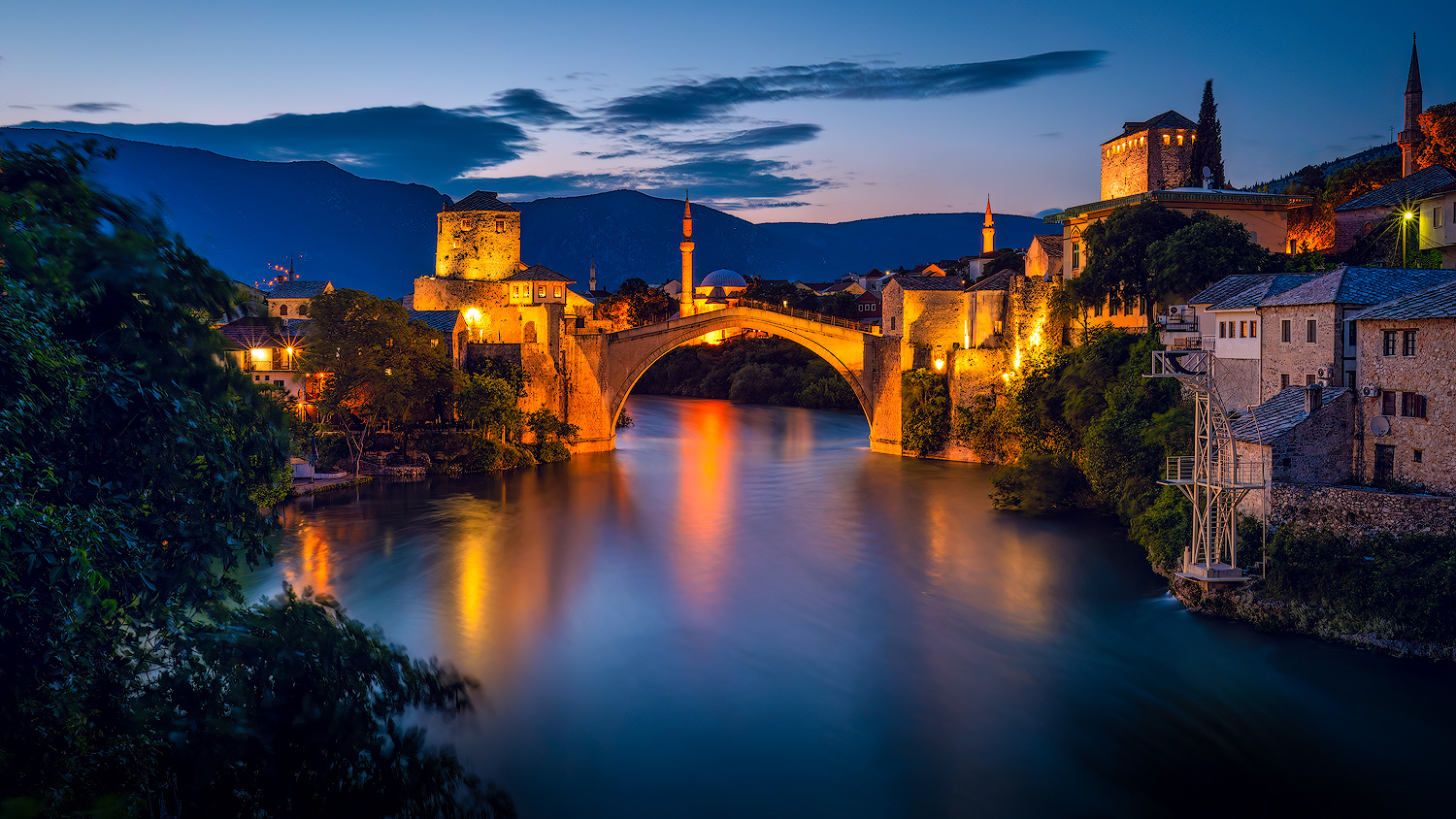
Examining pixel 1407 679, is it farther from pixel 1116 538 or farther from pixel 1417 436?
pixel 1116 538

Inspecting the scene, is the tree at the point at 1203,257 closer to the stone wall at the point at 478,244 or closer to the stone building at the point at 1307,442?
the stone building at the point at 1307,442

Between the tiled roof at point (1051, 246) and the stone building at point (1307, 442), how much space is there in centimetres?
1648

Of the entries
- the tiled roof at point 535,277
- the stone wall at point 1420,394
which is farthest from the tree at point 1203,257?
the tiled roof at point 535,277

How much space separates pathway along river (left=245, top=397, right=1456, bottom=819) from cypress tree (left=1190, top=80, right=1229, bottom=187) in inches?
561

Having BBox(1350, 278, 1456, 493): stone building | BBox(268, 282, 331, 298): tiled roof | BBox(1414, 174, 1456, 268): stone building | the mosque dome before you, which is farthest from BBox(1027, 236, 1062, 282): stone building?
the mosque dome

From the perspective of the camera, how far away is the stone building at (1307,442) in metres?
14.0

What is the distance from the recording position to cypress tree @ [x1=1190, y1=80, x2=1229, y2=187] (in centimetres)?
3016

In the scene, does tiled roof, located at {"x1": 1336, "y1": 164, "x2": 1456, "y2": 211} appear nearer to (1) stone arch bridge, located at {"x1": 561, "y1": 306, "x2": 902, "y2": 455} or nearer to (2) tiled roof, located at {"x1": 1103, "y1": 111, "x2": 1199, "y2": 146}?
(2) tiled roof, located at {"x1": 1103, "y1": 111, "x2": 1199, "y2": 146}

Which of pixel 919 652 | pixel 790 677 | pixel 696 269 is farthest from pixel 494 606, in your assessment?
pixel 696 269

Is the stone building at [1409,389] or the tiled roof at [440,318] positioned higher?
the tiled roof at [440,318]

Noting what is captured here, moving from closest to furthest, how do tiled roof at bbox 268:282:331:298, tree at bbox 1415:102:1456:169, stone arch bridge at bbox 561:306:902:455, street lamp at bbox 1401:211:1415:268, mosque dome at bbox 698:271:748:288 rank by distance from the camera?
1. street lamp at bbox 1401:211:1415:268
2. tree at bbox 1415:102:1456:169
3. stone arch bridge at bbox 561:306:902:455
4. tiled roof at bbox 268:282:331:298
5. mosque dome at bbox 698:271:748:288

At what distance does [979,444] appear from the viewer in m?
30.3

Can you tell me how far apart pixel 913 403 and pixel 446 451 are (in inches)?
599

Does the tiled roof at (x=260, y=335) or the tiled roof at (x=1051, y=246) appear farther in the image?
the tiled roof at (x=1051, y=246)
